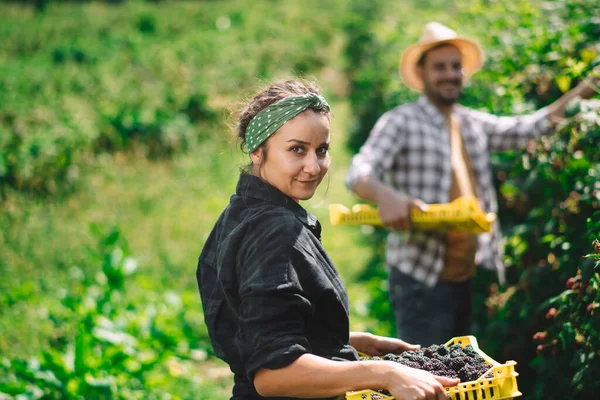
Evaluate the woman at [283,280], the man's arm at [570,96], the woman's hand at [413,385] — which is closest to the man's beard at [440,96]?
the man's arm at [570,96]

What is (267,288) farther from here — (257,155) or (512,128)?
(512,128)

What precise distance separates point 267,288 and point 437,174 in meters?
2.46

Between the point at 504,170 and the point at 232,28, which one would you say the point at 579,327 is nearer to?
the point at 504,170

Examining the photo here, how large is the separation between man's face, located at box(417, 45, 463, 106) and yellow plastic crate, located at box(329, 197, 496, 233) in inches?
33.6

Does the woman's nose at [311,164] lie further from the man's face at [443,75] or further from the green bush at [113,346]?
the green bush at [113,346]

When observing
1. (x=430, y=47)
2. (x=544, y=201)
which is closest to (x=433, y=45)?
(x=430, y=47)

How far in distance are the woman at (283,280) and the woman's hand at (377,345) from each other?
34cm

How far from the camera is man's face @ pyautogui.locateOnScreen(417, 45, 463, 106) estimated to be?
4250 millimetres

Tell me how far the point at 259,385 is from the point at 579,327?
1361mm

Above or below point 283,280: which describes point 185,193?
above

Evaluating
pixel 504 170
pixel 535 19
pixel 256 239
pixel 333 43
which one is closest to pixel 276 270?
pixel 256 239

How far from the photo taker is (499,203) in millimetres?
4867

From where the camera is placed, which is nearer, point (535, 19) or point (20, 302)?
point (535, 19)

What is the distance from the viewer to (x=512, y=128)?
4.14 metres
